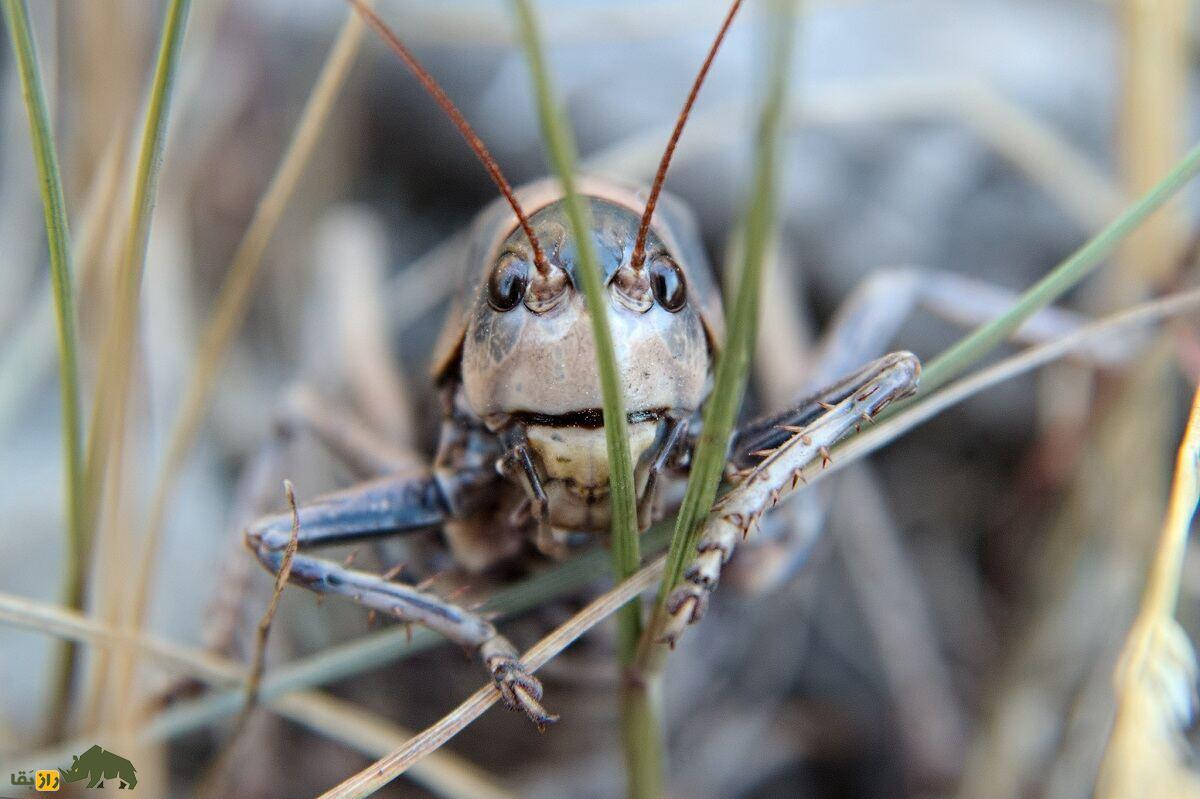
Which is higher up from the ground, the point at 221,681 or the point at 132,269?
the point at 132,269

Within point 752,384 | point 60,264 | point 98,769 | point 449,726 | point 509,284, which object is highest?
point 752,384

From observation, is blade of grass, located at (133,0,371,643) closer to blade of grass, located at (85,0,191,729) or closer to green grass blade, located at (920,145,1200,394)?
blade of grass, located at (85,0,191,729)

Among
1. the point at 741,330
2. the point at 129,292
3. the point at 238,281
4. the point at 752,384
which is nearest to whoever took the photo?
the point at 741,330

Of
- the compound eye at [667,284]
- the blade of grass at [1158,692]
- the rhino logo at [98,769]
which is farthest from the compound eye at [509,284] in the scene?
the rhino logo at [98,769]

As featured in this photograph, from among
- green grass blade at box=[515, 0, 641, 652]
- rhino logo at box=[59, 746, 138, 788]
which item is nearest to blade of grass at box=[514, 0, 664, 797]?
green grass blade at box=[515, 0, 641, 652]

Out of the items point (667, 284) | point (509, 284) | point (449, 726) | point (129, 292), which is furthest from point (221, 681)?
point (667, 284)

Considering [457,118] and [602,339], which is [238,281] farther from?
[602,339]
